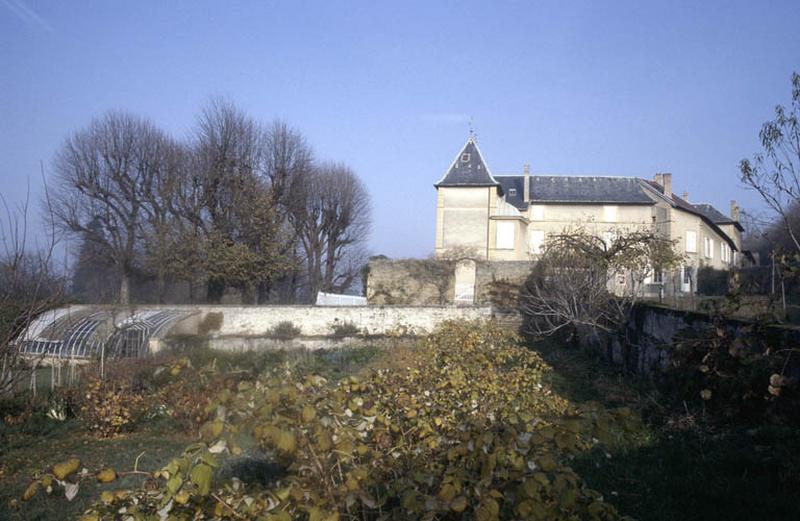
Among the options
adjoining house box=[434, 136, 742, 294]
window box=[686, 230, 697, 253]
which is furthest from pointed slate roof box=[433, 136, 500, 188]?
window box=[686, 230, 697, 253]

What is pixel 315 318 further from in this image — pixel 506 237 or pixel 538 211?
pixel 538 211

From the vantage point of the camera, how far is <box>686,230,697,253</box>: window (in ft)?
118

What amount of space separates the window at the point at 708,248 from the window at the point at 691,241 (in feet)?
4.39

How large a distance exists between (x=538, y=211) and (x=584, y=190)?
295 cm

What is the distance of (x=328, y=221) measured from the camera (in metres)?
35.6

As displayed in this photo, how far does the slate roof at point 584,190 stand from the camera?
36.6 meters

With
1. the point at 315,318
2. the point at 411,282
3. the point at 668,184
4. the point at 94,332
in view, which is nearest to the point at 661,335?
the point at 94,332

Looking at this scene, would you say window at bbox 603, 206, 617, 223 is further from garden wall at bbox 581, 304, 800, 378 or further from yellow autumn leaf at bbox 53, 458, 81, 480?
yellow autumn leaf at bbox 53, 458, 81, 480

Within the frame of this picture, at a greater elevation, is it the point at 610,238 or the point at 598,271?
the point at 610,238

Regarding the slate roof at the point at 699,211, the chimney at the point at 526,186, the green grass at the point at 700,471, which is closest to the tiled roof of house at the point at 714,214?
the slate roof at the point at 699,211

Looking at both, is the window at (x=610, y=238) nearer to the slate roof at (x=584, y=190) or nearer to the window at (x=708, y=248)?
the slate roof at (x=584, y=190)

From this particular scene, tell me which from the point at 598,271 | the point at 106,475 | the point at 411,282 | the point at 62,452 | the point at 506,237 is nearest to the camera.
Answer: the point at 106,475

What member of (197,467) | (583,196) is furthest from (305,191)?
(197,467)

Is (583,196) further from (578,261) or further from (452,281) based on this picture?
(578,261)
